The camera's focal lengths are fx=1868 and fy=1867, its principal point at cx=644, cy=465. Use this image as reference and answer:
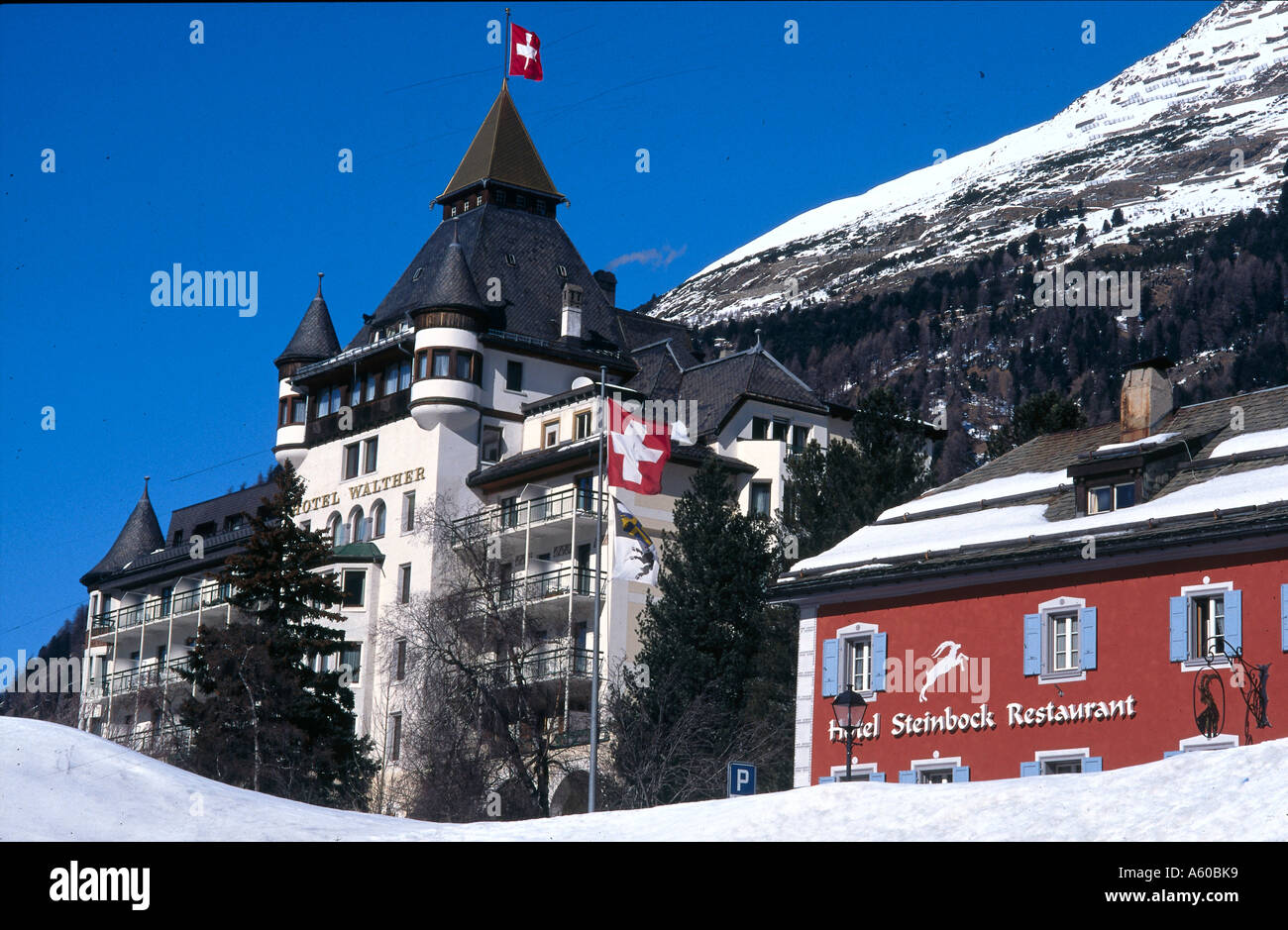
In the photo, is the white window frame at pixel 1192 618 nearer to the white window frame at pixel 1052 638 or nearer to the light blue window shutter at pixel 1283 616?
the light blue window shutter at pixel 1283 616

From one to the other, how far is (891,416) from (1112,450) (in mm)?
17748

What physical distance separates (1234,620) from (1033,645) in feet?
14.2

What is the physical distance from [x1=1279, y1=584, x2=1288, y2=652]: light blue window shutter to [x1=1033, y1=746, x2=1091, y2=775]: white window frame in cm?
444

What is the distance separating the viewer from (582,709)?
59938mm

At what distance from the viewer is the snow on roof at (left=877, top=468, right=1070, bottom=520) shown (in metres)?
42.0

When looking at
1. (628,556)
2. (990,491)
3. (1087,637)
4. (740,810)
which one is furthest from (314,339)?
(740,810)

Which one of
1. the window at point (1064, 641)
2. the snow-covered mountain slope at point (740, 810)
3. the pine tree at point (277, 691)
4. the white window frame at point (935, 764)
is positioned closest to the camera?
the snow-covered mountain slope at point (740, 810)

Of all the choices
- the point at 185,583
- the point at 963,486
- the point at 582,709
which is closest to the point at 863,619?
the point at 963,486

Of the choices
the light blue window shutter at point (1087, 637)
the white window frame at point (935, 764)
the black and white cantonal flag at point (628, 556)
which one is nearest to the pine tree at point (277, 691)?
the black and white cantonal flag at point (628, 556)

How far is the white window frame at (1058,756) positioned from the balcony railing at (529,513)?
1043 inches

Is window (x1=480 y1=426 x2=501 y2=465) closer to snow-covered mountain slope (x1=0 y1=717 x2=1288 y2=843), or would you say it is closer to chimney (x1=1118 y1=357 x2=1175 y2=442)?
chimney (x1=1118 y1=357 x2=1175 y2=442)

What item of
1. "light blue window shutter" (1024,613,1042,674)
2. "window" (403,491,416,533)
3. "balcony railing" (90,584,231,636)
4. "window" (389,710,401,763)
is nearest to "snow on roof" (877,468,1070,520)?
"light blue window shutter" (1024,613,1042,674)

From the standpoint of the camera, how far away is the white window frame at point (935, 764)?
1506 inches

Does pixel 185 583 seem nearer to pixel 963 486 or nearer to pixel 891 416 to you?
pixel 891 416
